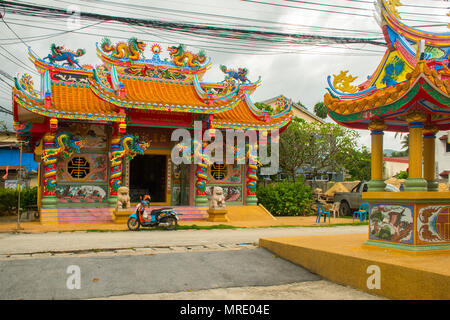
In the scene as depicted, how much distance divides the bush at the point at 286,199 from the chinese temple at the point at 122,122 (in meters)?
1.67

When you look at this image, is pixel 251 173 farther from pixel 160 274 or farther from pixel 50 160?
pixel 160 274

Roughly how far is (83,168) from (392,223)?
13895mm

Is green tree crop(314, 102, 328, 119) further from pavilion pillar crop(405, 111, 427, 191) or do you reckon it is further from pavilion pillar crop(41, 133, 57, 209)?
pavilion pillar crop(405, 111, 427, 191)

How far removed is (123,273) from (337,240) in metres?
Result: 4.42

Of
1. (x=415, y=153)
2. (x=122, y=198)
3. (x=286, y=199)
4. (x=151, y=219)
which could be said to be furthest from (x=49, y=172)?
(x=415, y=153)

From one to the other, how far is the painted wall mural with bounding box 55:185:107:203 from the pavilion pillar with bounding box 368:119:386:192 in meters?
12.8

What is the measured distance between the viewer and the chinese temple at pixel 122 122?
16.8 meters

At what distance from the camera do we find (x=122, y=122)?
17.0 m

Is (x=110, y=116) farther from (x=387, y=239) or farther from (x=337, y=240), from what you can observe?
(x=387, y=239)

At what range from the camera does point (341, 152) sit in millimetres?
27219

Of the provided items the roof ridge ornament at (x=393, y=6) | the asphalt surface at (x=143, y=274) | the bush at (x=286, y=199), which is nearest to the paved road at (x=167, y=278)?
the asphalt surface at (x=143, y=274)

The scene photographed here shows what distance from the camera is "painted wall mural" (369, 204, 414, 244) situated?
711cm
